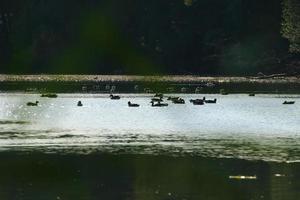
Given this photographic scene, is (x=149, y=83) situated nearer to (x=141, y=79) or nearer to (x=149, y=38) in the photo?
(x=141, y=79)

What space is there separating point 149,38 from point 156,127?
71.8 meters

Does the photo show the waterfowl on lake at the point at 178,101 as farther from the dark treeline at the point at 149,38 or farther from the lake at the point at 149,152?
the dark treeline at the point at 149,38

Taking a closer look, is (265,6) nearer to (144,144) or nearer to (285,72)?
(285,72)

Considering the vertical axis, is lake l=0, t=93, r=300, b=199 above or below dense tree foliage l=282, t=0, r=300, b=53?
below

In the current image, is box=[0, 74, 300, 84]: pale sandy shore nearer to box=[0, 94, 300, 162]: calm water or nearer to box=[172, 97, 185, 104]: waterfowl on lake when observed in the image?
box=[0, 94, 300, 162]: calm water

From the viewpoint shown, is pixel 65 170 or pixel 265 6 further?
pixel 265 6

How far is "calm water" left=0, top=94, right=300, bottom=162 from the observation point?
147 ft

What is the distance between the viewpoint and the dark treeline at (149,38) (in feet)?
413

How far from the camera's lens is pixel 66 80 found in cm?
11812

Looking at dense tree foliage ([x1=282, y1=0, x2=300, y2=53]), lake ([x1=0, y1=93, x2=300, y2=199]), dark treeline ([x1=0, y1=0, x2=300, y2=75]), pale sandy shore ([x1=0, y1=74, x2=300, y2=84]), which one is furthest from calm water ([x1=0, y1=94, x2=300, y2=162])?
dark treeline ([x1=0, y1=0, x2=300, y2=75])

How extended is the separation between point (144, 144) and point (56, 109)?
88.7 ft

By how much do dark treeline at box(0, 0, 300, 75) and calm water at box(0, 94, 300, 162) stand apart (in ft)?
128

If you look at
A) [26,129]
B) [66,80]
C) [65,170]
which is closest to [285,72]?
[66,80]

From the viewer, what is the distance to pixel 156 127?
57594 millimetres
